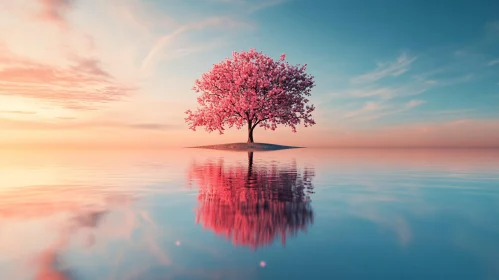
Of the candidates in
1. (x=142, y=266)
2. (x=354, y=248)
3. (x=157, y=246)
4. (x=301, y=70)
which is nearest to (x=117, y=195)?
(x=157, y=246)

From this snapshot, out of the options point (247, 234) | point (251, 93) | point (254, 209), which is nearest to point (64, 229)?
point (247, 234)

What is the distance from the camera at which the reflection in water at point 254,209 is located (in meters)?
7.64

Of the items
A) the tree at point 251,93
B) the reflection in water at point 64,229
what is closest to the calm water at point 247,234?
the reflection in water at point 64,229

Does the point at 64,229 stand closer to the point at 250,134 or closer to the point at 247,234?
the point at 247,234

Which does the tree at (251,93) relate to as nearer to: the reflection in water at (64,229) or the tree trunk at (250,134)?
the tree trunk at (250,134)

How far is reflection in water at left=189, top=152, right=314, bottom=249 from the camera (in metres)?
7.64

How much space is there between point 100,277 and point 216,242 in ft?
7.25

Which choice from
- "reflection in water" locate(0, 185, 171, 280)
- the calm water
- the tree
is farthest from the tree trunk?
"reflection in water" locate(0, 185, 171, 280)

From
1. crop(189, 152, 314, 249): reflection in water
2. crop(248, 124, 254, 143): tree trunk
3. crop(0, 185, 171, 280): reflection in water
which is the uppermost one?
crop(248, 124, 254, 143): tree trunk

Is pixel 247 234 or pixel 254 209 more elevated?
pixel 254 209

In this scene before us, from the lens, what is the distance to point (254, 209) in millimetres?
9969

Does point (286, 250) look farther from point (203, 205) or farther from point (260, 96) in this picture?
point (260, 96)

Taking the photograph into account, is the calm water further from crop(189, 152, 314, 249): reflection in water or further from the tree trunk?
the tree trunk

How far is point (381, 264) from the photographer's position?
5.98 meters
